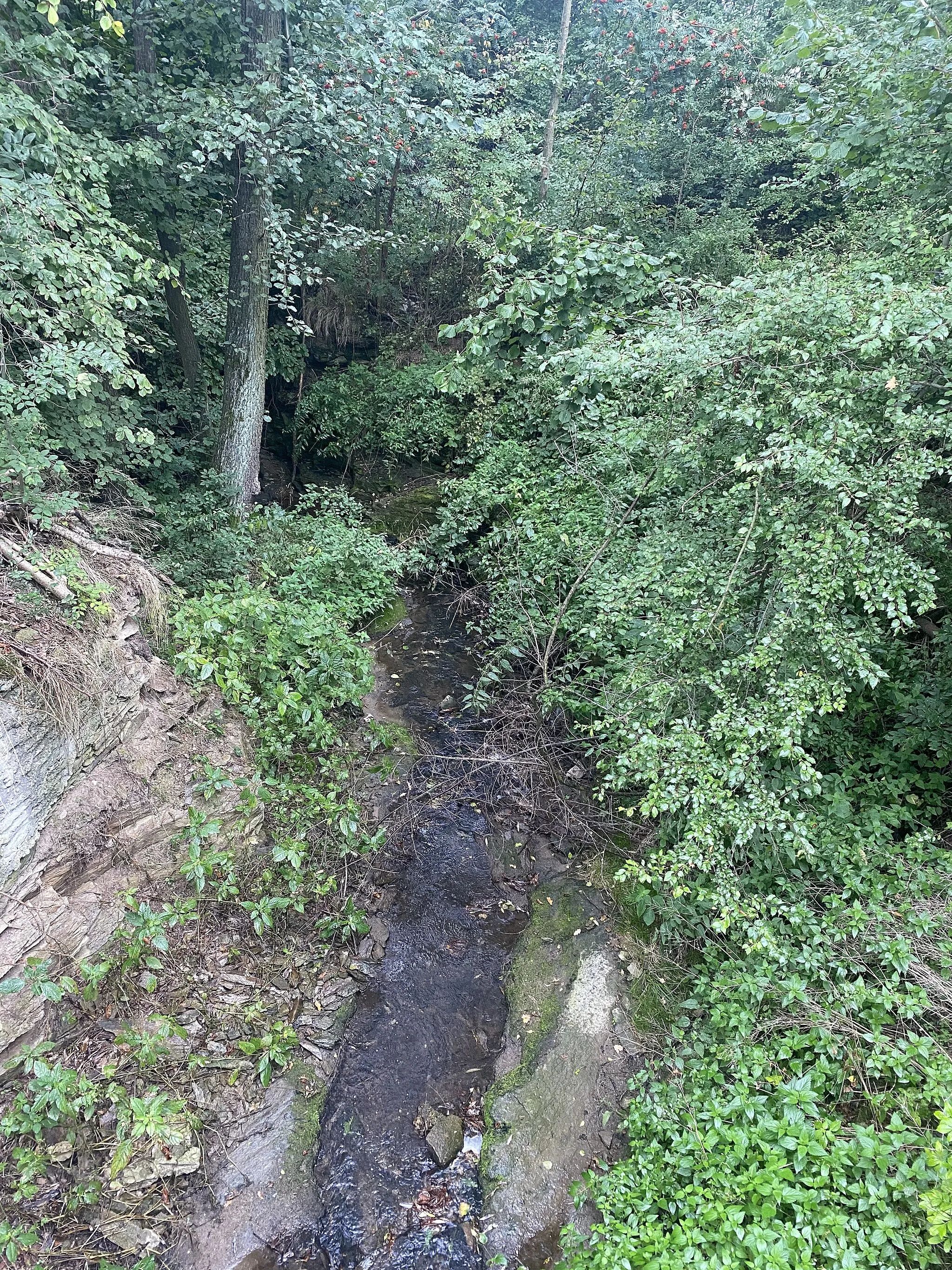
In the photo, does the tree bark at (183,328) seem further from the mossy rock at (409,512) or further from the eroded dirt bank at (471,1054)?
the eroded dirt bank at (471,1054)

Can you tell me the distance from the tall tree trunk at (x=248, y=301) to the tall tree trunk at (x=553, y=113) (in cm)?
545

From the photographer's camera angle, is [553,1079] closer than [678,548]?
Result: Yes

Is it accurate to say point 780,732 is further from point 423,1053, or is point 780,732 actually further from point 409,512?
point 409,512

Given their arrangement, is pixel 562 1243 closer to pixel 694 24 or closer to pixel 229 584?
pixel 229 584

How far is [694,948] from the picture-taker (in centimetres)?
402

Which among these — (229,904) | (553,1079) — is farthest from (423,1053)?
(229,904)

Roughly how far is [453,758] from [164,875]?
2.63 meters

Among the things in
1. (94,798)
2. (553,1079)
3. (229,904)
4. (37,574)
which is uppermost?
(37,574)

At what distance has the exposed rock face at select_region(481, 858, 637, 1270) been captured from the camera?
11.2 feet

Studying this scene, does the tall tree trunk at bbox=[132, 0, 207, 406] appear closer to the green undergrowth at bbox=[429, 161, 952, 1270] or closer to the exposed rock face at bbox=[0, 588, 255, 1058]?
the exposed rock face at bbox=[0, 588, 255, 1058]

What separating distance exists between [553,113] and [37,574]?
1096 centimetres

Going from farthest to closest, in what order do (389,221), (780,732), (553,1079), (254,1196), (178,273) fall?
(389,221) < (178,273) < (553,1079) < (254,1196) < (780,732)

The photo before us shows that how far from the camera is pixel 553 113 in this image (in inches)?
398

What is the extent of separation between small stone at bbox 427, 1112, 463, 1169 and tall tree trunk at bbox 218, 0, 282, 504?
6.06 metres
